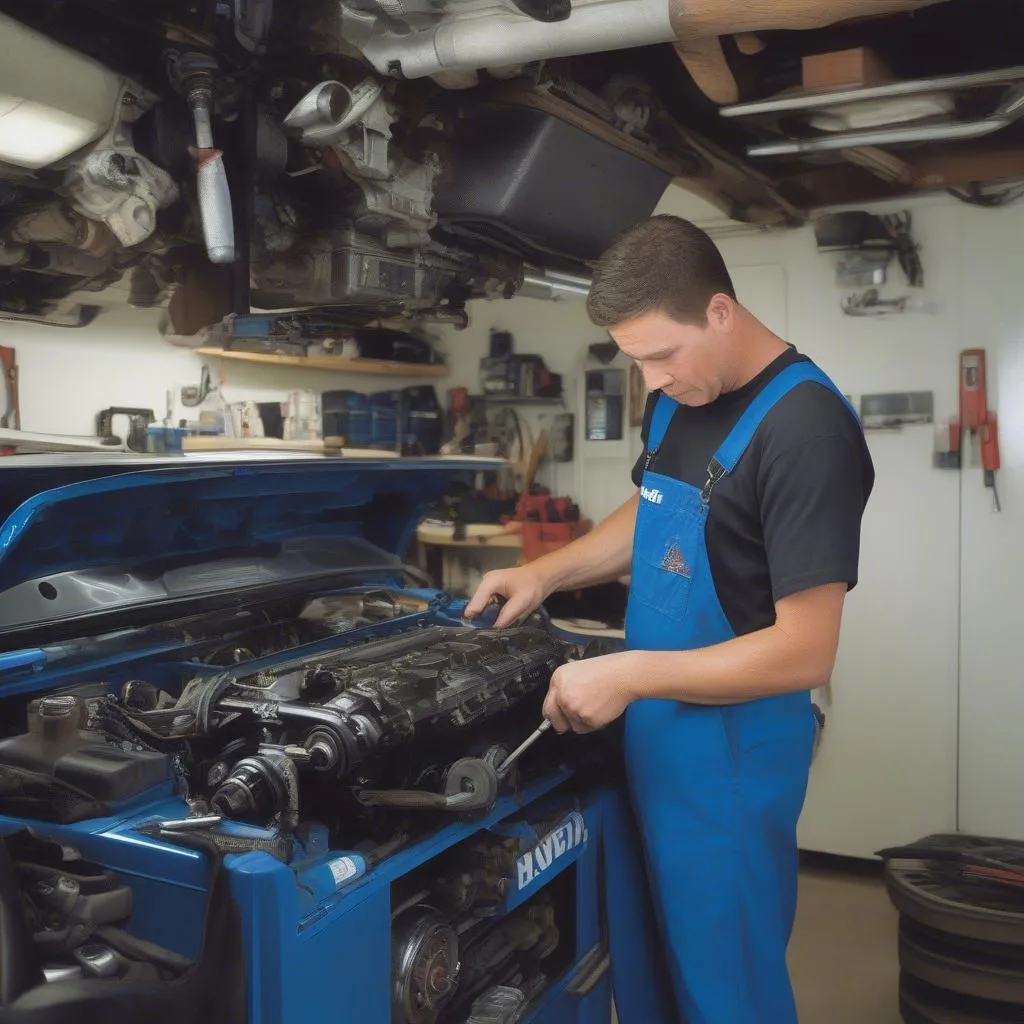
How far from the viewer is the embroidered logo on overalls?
160 cm

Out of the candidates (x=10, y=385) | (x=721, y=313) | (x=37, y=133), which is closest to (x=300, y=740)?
(x=721, y=313)

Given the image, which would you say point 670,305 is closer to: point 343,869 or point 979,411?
point 343,869

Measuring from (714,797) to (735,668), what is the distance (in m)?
0.26

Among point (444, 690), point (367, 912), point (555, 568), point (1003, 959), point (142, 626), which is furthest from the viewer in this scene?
point (1003, 959)

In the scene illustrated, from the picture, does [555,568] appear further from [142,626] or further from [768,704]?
[142,626]

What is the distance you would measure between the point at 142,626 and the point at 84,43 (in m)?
0.94

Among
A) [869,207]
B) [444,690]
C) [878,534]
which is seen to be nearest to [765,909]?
[444,690]

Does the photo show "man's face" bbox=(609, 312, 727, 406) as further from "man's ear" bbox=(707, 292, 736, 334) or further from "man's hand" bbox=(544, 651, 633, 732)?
"man's hand" bbox=(544, 651, 633, 732)

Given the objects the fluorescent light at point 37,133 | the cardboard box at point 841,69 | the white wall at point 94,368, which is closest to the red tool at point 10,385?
the white wall at point 94,368

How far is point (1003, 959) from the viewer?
2.21 m

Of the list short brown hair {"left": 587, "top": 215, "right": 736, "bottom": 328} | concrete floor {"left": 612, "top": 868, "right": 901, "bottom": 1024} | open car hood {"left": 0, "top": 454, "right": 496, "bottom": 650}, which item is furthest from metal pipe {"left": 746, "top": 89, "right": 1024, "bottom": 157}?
concrete floor {"left": 612, "top": 868, "right": 901, "bottom": 1024}

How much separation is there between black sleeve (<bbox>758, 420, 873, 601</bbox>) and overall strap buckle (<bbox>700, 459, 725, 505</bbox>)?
111 millimetres

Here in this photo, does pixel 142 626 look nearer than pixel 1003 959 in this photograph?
Yes

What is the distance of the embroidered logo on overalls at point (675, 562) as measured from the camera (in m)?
1.60
